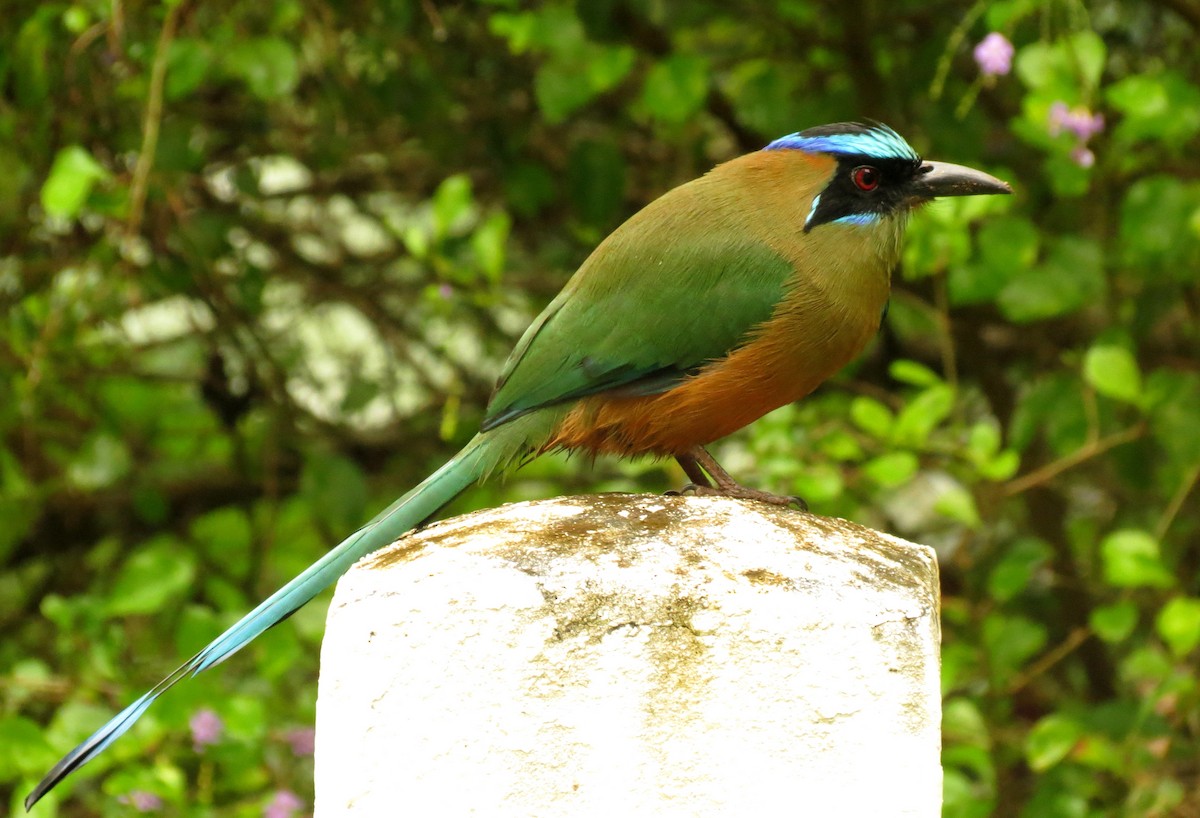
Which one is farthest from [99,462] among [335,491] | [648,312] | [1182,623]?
[1182,623]

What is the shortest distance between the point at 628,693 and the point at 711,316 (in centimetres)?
147

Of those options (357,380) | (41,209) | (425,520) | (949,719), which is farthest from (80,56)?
(949,719)

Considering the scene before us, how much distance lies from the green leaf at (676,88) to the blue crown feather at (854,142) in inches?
49.2

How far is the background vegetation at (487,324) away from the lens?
4.41 meters

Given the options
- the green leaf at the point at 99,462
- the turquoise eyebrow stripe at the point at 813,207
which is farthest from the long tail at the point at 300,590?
the green leaf at the point at 99,462

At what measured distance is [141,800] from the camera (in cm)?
404

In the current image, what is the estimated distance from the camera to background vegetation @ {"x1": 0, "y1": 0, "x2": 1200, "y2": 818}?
4.41 meters

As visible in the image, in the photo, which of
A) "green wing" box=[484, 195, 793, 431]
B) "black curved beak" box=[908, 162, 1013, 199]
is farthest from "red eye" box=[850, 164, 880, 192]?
"green wing" box=[484, 195, 793, 431]

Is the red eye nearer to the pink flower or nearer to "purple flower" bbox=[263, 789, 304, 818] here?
the pink flower

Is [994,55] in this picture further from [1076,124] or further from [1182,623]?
[1182,623]

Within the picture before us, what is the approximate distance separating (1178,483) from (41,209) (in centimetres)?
362

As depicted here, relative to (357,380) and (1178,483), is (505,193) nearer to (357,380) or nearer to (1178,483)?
(357,380)

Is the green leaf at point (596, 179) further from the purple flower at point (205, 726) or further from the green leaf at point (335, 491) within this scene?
the purple flower at point (205, 726)

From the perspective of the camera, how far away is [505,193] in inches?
227
